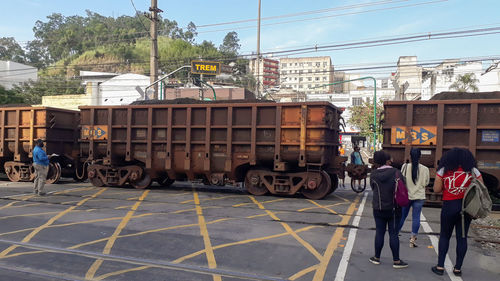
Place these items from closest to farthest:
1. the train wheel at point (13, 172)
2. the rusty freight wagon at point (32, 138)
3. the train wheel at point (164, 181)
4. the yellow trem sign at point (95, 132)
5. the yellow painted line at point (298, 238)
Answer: the yellow painted line at point (298, 238), the yellow trem sign at point (95, 132), the train wheel at point (164, 181), the rusty freight wagon at point (32, 138), the train wheel at point (13, 172)

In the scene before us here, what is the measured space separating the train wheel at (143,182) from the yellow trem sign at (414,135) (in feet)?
26.3

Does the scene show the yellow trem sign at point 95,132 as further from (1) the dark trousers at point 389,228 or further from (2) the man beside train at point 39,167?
(1) the dark trousers at point 389,228

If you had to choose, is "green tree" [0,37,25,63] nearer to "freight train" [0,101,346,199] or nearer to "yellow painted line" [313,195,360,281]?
"freight train" [0,101,346,199]

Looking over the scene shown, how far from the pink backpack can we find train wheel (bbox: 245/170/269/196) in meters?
6.12

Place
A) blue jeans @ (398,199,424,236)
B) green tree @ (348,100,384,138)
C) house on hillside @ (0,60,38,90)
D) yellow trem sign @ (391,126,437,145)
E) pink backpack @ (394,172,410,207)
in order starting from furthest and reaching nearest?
house on hillside @ (0,60,38,90)
green tree @ (348,100,384,138)
yellow trem sign @ (391,126,437,145)
blue jeans @ (398,199,424,236)
pink backpack @ (394,172,410,207)

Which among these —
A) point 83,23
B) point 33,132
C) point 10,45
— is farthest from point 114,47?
point 33,132

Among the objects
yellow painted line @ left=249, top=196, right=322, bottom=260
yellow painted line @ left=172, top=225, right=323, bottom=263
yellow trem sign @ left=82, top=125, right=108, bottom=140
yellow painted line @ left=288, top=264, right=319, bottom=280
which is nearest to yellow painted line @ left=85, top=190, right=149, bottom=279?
yellow painted line @ left=172, top=225, right=323, bottom=263

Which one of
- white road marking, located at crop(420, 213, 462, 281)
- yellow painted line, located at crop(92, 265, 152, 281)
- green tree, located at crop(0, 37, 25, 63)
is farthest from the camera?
green tree, located at crop(0, 37, 25, 63)

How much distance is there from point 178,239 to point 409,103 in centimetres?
709

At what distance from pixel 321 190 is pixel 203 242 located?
537 cm

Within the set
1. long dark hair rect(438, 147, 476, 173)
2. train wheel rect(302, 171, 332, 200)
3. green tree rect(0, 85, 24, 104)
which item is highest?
green tree rect(0, 85, 24, 104)

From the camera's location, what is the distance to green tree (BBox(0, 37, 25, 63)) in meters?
92.5

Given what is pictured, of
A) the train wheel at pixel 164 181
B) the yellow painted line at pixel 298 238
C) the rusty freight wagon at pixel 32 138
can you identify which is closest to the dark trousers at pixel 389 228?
the yellow painted line at pixel 298 238

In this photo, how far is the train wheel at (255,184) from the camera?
10.8 m
